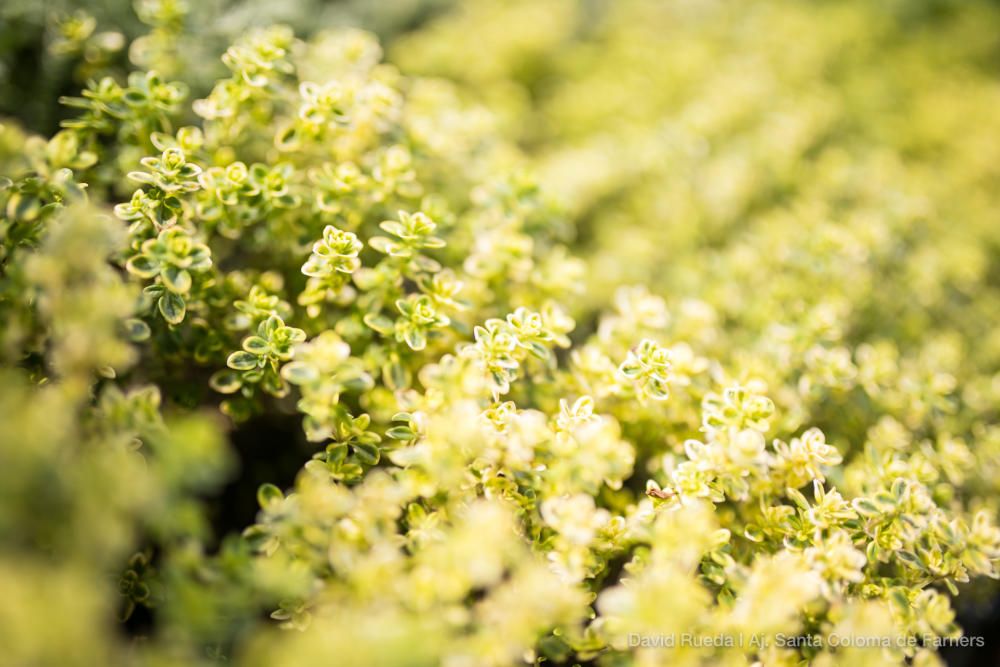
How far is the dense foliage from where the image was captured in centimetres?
92

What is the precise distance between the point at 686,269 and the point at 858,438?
0.71 m

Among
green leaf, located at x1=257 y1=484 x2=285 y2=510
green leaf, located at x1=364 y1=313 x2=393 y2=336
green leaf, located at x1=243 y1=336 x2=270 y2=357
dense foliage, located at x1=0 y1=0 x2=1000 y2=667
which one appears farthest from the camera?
Answer: green leaf, located at x1=364 y1=313 x2=393 y2=336

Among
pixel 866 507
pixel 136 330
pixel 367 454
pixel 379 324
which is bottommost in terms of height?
pixel 866 507

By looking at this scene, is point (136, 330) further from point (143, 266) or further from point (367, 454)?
point (367, 454)

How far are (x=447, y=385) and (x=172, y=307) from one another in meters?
0.54

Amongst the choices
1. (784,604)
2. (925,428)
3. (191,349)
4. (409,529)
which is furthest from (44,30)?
(925,428)

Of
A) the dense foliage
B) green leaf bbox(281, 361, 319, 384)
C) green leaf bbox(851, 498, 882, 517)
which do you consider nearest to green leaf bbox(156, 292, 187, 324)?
the dense foliage

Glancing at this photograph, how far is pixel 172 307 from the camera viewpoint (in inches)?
47.3

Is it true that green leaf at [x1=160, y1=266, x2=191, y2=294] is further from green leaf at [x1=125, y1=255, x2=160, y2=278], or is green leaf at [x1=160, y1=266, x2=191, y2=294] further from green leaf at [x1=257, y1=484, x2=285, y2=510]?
green leaf at [x1=257, y1=484, x2=285, y2=510]

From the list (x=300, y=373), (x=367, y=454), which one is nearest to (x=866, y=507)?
(x=367, y=454)

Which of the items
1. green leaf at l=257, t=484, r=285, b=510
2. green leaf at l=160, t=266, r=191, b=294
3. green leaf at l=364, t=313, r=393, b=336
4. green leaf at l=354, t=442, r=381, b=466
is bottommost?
green leaf at l=354, t=442, r=381, b=466

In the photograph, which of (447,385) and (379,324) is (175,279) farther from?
(447,385)

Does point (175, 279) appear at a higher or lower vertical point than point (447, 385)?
higher

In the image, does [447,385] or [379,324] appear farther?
[379,324]
